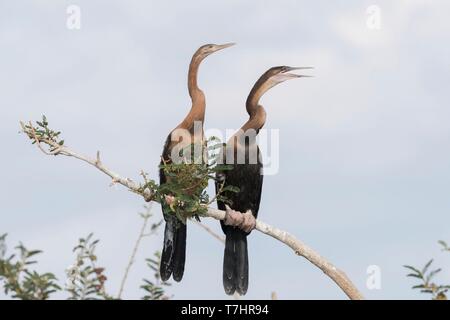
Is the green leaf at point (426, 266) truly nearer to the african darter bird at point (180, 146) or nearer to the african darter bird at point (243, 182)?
the african darter bird at point (180, 146)

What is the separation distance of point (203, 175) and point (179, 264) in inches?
89.3

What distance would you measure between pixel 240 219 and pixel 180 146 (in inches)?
60.9

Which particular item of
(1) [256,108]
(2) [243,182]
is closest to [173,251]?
(2) [243,182]

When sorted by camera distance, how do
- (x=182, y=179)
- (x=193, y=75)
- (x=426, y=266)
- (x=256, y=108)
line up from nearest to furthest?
1. (x=426, y=266)
2. (x=182, y=179)
3. (x=193, y=75)
4. (x=256, y=108)

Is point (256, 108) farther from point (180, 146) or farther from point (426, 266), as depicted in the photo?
point (426, 266)

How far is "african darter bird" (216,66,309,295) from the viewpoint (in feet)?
32.3

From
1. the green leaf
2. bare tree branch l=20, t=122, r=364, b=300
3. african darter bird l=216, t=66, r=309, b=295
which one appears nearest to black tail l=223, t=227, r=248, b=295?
african darter bird l=216, t=66, r=309, b=295

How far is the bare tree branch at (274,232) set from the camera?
8.16 m

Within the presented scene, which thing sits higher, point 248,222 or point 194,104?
point 194,104

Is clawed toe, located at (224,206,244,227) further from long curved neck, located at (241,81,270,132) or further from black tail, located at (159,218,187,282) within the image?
long curved neck, located at (241,81,270,132)

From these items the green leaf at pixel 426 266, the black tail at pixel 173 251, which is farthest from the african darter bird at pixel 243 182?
the green leaf at pixel 426 266

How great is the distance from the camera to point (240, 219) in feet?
33.1
